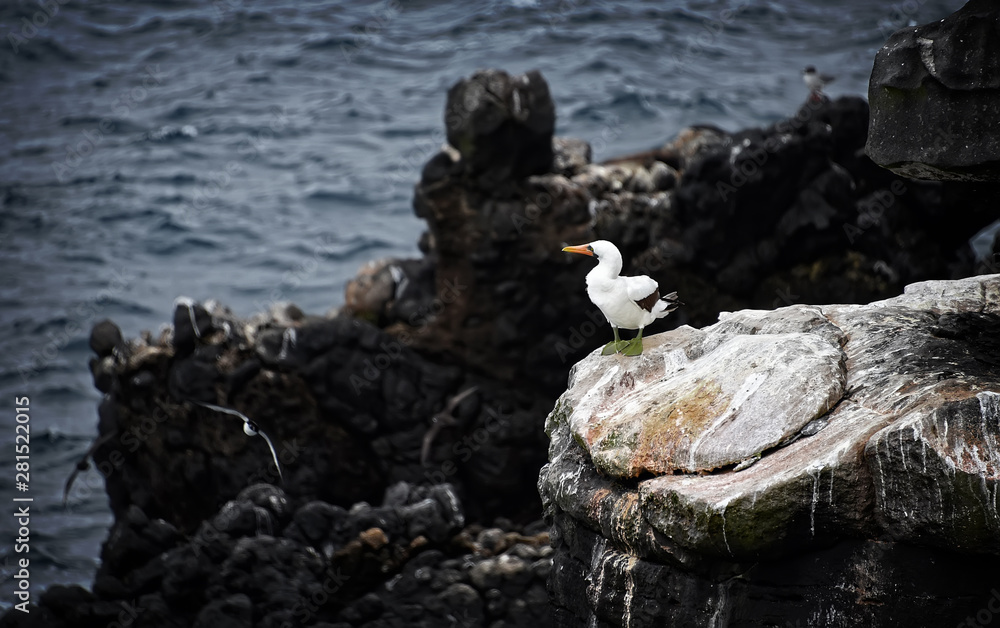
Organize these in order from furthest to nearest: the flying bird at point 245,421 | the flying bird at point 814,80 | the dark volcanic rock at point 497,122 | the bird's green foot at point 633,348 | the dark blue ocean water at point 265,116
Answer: the dark blue ocean water at point 265,116 → the flying bird at point 814,80 → the dark volcanic rock at point 497,122 → the flying bird at point 245,421 → the bird's green foot at point 633,348

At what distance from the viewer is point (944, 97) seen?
7156 mm

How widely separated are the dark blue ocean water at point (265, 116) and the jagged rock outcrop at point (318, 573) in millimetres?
12389

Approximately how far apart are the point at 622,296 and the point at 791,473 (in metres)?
2.45

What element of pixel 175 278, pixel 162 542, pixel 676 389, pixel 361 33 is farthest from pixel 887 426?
pixel 361 33

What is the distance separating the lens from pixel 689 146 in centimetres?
1889

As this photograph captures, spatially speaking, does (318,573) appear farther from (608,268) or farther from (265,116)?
(265,116)

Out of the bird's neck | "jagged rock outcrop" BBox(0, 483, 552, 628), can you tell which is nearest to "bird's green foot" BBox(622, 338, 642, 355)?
the bird's neck

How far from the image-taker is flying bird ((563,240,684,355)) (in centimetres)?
847

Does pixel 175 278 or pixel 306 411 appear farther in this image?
pixel 175 278

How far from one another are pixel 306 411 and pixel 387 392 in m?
1.45

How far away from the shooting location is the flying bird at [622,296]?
847 cm

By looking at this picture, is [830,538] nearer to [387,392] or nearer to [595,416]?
[595,416]

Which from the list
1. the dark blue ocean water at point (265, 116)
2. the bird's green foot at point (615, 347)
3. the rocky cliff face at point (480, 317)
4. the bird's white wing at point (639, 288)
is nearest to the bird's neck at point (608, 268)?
the bird's white wing at point (639, 288)

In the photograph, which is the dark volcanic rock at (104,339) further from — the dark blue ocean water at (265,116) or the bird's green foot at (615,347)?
the bird's green foot at (615,347)
